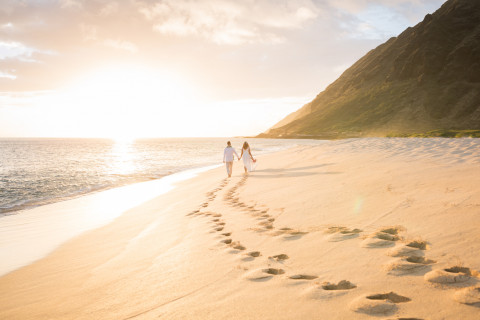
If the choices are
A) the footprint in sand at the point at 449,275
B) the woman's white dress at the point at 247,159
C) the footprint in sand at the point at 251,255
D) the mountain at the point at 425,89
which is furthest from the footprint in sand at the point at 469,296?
the mountain at the point at 425,89

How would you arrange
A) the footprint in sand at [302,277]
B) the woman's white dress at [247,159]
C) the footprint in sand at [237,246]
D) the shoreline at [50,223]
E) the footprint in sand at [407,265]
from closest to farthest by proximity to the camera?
the footprint in sand at [407,265], the footprint in sand at [302,277], the footprint in sand at [237,246], the shoreline at [50,223], the woman's white dress at [247,159]

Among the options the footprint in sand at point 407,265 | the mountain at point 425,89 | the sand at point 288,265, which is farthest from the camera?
the mountain at point 425,89

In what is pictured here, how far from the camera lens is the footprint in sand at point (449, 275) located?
2.59m

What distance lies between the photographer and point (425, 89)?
10800cm

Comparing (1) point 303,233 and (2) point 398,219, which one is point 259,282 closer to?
(1) point 303,233

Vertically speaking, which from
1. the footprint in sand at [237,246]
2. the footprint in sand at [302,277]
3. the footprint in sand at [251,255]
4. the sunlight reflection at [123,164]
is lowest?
the sunlight reflection at [123,164]

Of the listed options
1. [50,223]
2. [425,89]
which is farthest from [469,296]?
[425,89]

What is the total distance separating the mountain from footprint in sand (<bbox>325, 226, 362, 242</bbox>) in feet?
288

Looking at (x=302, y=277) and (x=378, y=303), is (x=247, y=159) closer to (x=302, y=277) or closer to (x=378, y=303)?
(x=302, y=277)

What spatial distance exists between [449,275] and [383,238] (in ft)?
4.22

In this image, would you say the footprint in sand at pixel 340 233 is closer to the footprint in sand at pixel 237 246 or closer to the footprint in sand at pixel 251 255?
the footprint in sand at pixel 251 255

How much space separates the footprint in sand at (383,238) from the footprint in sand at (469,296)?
4.16 ft

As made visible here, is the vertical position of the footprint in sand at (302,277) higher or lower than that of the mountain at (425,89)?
lower

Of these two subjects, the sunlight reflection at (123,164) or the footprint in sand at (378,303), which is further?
the sunlight reflection at (123,164)
